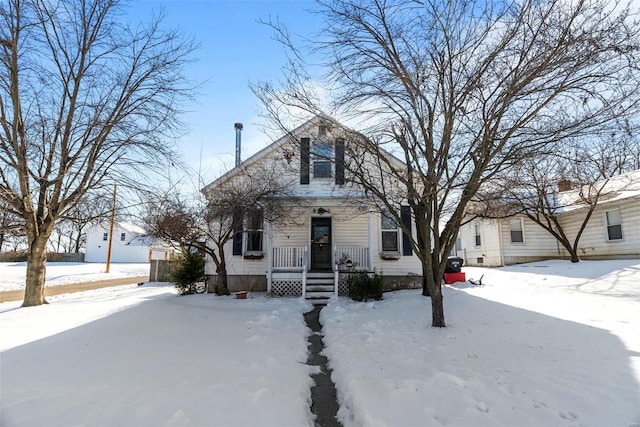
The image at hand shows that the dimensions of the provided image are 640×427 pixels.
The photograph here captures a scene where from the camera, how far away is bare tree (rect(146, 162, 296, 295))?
9883 mm

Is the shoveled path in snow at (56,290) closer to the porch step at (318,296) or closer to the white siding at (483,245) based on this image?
the porch step at (318,296)

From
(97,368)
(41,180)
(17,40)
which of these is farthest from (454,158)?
(17,40)

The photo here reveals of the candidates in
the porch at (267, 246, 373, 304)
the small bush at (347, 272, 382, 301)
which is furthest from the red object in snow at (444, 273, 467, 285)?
the small bush at (347, 272, 382, 301)

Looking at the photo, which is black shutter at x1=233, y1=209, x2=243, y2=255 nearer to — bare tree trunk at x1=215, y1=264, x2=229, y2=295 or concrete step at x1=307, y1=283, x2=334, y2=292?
bare tree trunk at x1=215, y1=264, x2=229, y2=295

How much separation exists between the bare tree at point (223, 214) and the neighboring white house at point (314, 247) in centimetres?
41

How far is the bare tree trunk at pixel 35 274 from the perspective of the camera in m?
8.68

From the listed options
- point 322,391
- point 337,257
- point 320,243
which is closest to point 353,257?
point 337,257

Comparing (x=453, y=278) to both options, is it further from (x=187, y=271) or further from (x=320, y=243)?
(x=187, y=271)

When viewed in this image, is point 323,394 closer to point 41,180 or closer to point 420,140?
point 420,140

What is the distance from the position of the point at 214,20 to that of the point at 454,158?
5.81m

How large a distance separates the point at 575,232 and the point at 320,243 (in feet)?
43.7

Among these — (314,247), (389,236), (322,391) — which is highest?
(389,236)

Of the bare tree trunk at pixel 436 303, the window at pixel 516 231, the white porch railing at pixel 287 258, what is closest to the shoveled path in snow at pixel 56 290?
the white porch railing at pixel 287 258

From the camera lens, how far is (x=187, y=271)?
11109 mm
